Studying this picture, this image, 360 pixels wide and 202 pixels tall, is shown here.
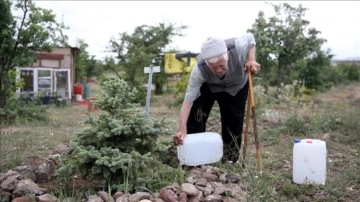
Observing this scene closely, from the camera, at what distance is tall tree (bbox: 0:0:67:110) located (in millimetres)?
8164

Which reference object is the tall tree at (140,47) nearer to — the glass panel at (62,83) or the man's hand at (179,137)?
the glass panel at (62,83)

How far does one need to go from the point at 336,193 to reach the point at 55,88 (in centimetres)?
1332

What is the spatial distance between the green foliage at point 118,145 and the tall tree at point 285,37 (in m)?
11.0

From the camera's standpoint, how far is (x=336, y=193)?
3.46 m

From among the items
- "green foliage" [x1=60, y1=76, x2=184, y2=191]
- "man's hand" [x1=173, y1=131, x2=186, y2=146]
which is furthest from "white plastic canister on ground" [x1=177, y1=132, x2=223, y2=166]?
"green foliage" [x1=60, y1=76, x2=184, y2=191]

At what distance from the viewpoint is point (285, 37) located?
14219mm

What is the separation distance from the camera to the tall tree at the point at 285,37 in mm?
14125

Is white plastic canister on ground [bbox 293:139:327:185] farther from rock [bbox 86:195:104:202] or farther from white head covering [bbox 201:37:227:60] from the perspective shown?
rock [bbox 86:195:104:202]

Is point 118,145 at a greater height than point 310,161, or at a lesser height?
greater

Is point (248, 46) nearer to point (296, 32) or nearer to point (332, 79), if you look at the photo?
point (296, 32)

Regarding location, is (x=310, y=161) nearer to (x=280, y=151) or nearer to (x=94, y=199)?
(x=280, y=151)

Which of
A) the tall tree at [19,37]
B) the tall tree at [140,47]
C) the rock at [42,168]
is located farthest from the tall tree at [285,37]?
the rock at [42,168]

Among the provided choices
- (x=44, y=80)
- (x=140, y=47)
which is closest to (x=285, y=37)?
(x=140, y=47)

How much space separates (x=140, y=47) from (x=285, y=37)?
17.5 ft
